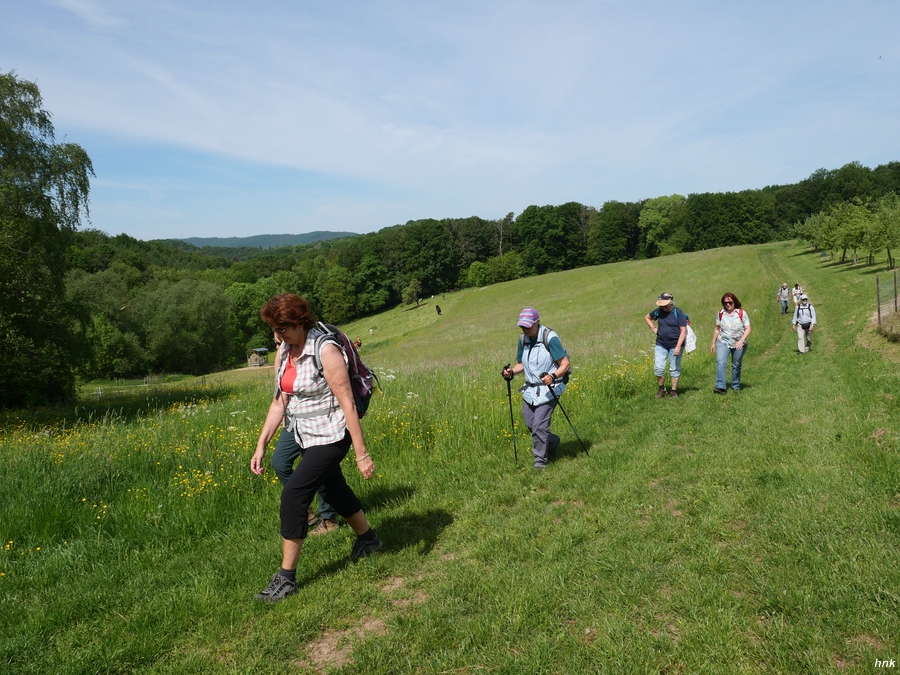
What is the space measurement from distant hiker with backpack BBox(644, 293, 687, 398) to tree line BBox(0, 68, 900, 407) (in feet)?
56.7

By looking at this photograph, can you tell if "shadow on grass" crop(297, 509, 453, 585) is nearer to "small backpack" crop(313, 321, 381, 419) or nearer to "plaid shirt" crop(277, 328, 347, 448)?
"plaid shirt" crop(277, 328, 347, 448)

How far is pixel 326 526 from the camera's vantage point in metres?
5.28

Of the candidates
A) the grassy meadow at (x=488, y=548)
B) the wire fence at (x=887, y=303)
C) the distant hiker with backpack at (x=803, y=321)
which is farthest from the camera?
the wire fence at (x=887, y=303)

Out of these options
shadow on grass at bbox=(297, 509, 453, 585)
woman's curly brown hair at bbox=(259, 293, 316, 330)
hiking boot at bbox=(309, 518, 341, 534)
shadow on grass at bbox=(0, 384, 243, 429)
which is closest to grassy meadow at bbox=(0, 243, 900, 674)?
shadow on grass at bbox=(297, 509, 453, 585)

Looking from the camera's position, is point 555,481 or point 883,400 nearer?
point 555,481

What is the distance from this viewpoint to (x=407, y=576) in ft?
13.9

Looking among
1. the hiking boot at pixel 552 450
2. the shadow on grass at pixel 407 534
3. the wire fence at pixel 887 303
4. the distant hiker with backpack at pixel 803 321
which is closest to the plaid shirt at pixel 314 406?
the shadow on grass at pixel 407 534

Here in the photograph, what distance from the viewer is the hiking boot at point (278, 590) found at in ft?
12.8

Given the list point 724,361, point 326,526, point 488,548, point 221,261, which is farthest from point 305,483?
point 221,261

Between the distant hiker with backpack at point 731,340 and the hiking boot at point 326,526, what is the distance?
761 centimetres

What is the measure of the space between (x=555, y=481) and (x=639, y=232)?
98.8 metres

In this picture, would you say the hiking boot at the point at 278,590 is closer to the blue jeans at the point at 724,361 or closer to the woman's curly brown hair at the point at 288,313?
the woman's curly brown hair at the point at 288,313

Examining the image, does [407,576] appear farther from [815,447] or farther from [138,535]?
[815,447]

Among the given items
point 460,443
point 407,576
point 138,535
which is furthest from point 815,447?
point 138,535
